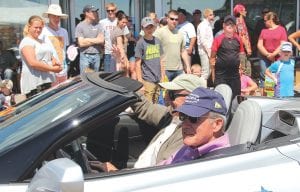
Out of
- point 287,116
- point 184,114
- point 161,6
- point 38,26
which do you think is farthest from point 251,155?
point 161,6

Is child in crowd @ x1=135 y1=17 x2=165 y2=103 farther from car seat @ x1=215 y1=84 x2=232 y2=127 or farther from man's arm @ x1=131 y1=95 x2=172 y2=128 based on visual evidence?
car seat @ x1=215 y1=84 x2=232 y2=127

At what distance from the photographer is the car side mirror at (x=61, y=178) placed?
1.78m

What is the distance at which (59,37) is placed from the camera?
6.95 m

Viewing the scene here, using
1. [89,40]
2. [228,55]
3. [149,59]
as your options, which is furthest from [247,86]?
[89,40]

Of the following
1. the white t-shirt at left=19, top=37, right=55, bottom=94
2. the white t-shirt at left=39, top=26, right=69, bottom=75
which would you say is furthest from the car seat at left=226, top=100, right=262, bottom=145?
the white t-shirt at left=39, top=26, right=69, bottom=75

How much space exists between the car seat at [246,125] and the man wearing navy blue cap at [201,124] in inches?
3.0

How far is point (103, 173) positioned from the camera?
2.19 meters

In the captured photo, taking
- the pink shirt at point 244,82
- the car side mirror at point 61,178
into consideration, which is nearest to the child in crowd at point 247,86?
the pink shirt at point 244,82

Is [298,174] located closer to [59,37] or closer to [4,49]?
[59,37]

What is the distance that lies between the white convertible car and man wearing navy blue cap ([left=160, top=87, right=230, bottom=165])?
0.34ft

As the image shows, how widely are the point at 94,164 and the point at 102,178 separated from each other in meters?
0.88

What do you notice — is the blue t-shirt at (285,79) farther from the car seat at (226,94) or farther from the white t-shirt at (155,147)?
the white t-shirt at (155,147)

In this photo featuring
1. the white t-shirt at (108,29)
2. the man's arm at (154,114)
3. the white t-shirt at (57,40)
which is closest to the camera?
the man's arm at (154,114)

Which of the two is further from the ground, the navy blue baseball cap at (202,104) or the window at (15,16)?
the window at (15,16)
